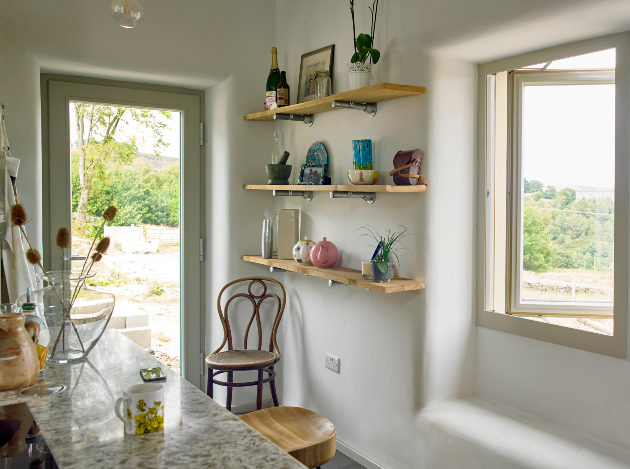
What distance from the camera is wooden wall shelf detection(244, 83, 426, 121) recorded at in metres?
2.66

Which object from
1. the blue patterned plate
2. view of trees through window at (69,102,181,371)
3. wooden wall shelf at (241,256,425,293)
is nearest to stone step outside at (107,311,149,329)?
view of trees through window at (69,102,181,371)

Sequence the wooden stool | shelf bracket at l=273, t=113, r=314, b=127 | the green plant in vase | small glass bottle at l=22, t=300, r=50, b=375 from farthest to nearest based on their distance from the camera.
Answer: shelf bracket at l=273, t=113, r=314, b=127 < the green plant in vase < the wooden stool < small glass bottle at l=22, t=300, r=50, b=375

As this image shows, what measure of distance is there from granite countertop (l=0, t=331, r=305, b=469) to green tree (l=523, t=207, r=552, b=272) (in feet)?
5.72

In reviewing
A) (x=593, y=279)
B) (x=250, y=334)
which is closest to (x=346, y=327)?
(x=250, y=334)

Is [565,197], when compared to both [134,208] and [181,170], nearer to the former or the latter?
[181,170]

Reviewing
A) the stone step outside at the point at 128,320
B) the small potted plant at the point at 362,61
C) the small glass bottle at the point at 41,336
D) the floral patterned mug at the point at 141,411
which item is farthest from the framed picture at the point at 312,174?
the floral patterned mug at the point at 141,411

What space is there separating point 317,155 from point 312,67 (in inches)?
20.2

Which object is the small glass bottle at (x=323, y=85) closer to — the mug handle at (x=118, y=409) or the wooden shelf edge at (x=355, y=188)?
the wooden shelf edge at (x=355, y=188)

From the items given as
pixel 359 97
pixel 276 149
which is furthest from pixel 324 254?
pixel 276 149

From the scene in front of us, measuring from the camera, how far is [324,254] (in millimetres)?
3188

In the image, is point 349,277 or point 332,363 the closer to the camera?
point 349,277

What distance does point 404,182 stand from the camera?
8.95ft

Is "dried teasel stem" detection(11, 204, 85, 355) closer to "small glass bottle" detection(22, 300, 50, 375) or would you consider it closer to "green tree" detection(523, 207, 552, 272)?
"small glass bottle" detection(22, 300, 50, 375)

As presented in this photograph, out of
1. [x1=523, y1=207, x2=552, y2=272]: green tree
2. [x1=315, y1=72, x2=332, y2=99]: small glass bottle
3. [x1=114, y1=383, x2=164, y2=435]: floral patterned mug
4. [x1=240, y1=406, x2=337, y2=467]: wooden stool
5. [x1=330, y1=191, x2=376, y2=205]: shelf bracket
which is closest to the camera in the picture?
[x1=114, y1=383, x2=164, y2=435]: floral patterned mug
